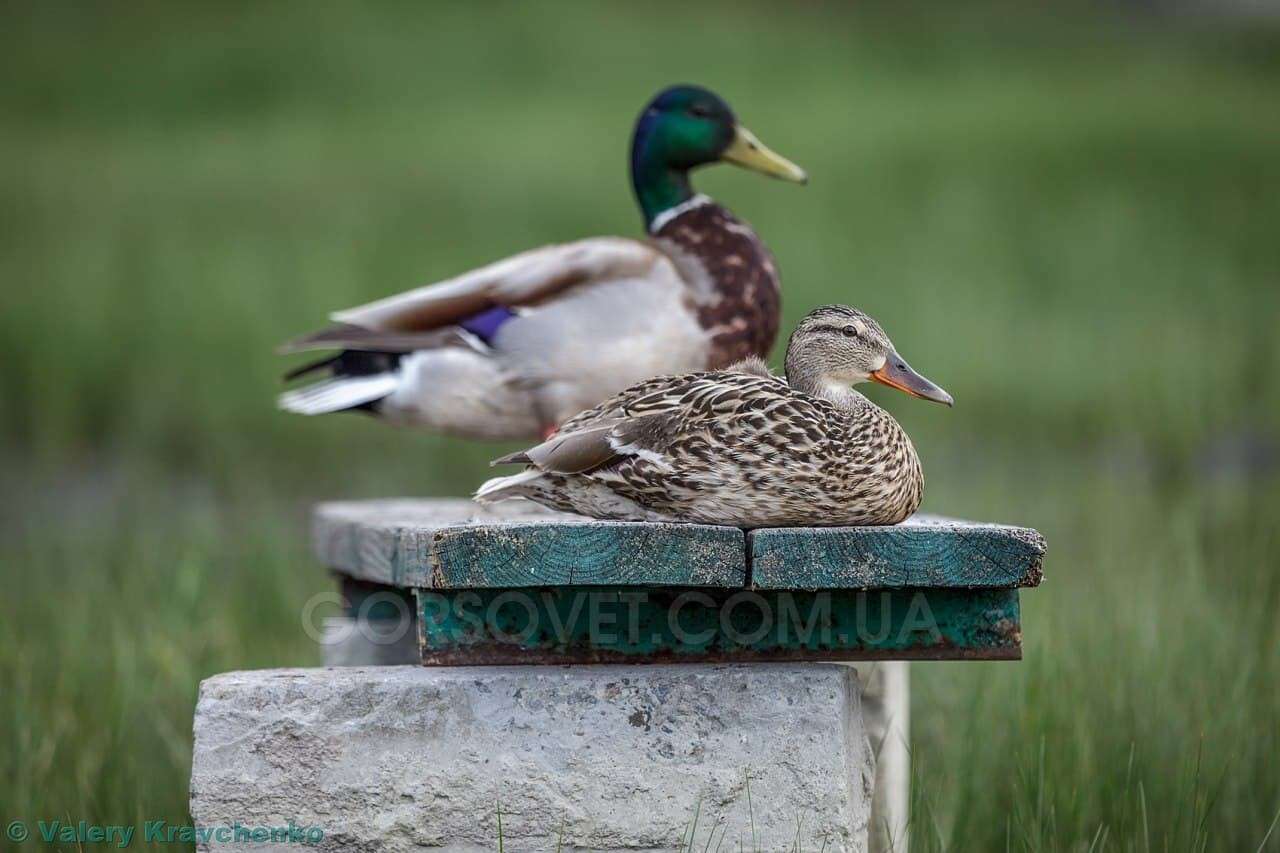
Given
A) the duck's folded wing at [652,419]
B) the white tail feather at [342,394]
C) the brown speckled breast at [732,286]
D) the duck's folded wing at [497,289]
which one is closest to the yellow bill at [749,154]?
the brown speckled breast at [732,286]

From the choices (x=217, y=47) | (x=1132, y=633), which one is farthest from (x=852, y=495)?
(x=217, y=47)

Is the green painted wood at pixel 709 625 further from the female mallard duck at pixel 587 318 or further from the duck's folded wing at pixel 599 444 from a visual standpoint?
the female mallard duck at pixel 587 318

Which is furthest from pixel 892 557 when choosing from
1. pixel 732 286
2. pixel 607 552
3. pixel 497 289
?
pixel 497 289

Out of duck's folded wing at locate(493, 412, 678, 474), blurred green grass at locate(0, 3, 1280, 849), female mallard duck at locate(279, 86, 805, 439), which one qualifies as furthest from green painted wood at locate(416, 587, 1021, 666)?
female mallard duck at locate(279, 86, 805, 439)

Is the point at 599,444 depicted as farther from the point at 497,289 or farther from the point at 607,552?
the point at 497,289

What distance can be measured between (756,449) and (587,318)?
1587 millimetres

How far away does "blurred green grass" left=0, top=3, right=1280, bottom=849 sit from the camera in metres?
3.64

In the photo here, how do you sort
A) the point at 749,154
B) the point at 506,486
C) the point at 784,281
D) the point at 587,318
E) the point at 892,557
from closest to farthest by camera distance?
the point at 892,557 < the point at 506,486 < the point at 587,318 < the point at 749,154 < the point at 784,281

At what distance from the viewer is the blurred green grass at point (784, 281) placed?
11.9 feet

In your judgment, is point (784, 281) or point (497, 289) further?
point (784, 281)

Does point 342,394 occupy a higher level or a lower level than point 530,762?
higher

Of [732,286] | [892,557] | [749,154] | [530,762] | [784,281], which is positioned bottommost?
[530,762]

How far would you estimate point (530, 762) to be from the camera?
2.48 m

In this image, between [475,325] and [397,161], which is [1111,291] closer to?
[397,161]
